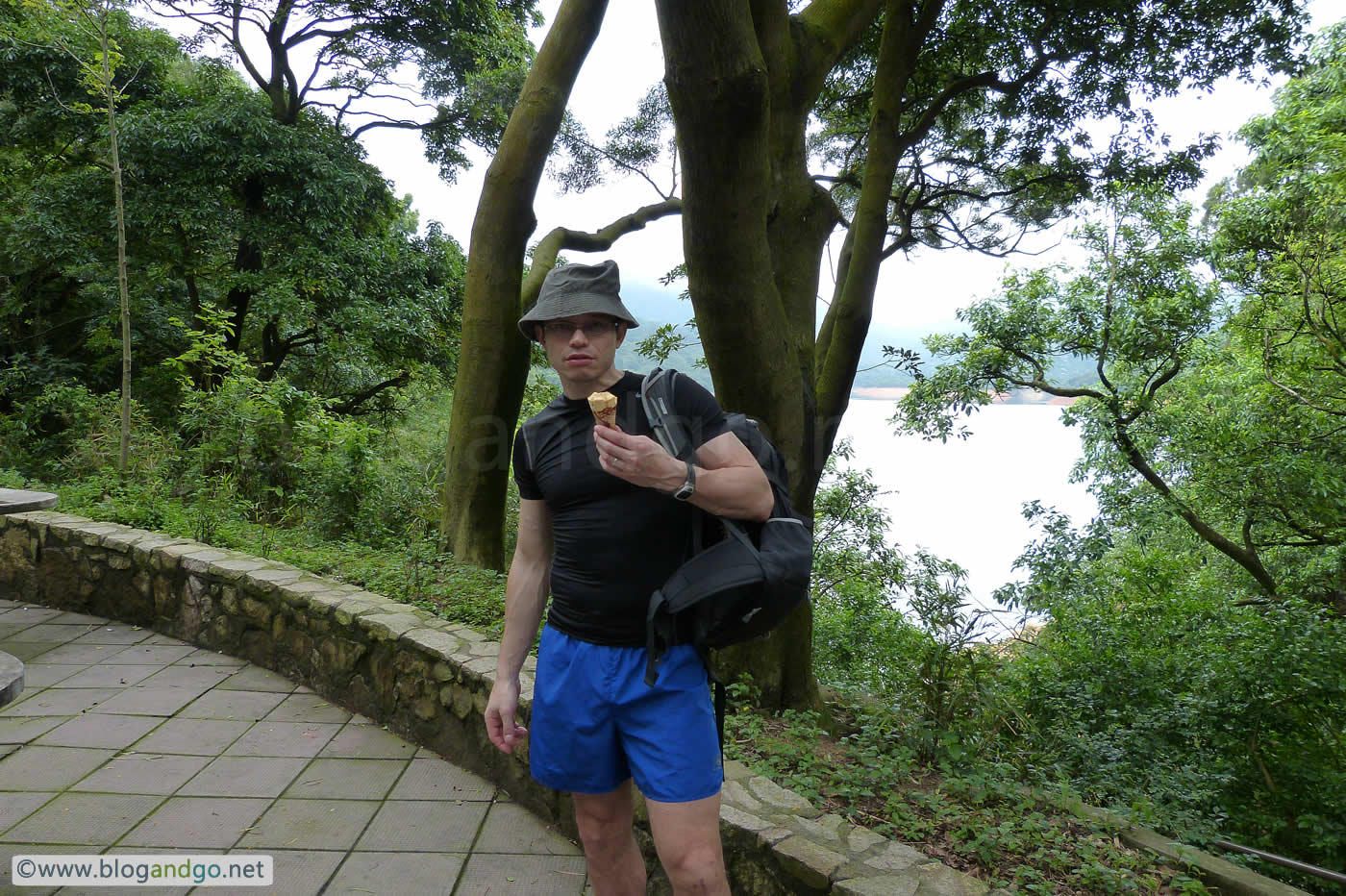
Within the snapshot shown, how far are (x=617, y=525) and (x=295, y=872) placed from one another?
1.75m

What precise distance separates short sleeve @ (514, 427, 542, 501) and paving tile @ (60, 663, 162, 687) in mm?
3239

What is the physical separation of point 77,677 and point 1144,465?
10431mm

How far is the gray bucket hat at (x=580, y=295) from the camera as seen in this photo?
5.17ft

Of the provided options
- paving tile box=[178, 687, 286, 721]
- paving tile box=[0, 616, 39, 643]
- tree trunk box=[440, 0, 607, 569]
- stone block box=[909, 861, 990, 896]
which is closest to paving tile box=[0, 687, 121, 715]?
paving tile box=[178, 687, 286, 721]

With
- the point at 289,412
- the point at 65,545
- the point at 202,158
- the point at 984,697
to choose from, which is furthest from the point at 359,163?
the point at 984,697

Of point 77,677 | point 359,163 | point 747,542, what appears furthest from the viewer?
point 359,163

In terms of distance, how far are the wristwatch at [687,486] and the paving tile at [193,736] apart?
276 cm

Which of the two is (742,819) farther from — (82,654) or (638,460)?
(82,654)

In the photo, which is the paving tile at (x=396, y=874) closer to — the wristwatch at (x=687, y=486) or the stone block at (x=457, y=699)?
the stone block at (x=457, y=699)

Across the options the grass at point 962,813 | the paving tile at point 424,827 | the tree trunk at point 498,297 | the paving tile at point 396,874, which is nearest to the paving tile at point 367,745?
the paving tile at point 424,827

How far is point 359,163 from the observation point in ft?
39.8

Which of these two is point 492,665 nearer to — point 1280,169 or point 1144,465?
point 1144,465

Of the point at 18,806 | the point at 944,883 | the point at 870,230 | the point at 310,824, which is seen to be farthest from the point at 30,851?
the point at 870,230

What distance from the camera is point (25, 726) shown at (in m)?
3.30
